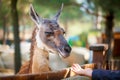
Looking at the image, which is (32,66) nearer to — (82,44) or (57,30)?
(57,30)

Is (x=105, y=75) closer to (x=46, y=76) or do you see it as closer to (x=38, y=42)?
(x=46, y=76)

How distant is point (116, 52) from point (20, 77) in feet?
63.7

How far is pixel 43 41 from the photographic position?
4.88m

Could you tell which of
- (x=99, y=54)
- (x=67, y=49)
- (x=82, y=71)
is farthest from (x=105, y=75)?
→ (x=99, y=54)

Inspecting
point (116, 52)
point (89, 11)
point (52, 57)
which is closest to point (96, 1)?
point (89, 11)

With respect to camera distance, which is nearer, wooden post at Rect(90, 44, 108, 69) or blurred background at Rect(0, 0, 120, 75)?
wooden post at Rect(90, 44, 108, 69)

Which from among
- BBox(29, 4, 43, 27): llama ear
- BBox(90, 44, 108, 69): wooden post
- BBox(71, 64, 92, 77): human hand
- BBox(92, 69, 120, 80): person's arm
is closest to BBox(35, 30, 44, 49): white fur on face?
BBox(29, 4, 43, 27): llama ear

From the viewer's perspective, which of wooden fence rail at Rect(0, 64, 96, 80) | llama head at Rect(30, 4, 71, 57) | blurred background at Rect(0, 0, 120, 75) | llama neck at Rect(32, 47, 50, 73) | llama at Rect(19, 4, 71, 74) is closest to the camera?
wooden fence rail at Rect(0, 64, 96, 80)

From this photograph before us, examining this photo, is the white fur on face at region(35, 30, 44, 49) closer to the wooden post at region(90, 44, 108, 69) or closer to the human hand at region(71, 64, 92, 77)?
the human hand at region(71, 64, 92, 77)

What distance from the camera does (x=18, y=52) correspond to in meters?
9.52

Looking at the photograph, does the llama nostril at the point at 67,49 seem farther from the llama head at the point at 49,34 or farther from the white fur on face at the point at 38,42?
the white fur on face at the point at 38,42

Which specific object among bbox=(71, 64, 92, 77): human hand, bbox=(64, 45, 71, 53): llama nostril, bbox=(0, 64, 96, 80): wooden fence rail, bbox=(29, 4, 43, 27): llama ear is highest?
bbox=(29, 4, 43, 27): llama ear

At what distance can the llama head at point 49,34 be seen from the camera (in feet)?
15.1

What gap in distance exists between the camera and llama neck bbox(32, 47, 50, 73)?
491cm
